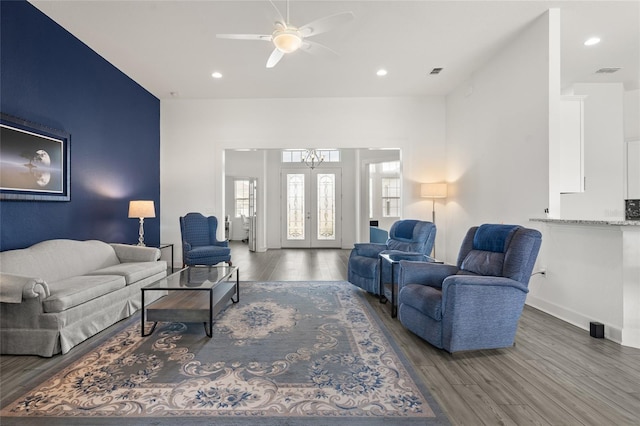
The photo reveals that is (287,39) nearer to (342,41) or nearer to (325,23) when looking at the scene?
(325,23)

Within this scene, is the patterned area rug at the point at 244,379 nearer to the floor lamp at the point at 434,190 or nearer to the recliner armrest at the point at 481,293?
the recliner armrest at the point at 481,293

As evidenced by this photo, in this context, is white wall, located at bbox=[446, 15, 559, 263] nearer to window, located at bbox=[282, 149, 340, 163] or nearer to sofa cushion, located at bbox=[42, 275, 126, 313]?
window, located at bbox=[282, 149, 340, 163]

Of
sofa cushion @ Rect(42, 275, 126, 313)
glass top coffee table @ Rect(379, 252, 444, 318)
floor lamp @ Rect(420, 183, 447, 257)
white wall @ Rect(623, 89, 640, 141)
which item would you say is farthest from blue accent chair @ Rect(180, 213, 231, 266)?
white wall @ Rect(623, 89, 640, 141)

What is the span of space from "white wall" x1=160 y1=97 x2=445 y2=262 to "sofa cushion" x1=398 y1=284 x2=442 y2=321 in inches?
141

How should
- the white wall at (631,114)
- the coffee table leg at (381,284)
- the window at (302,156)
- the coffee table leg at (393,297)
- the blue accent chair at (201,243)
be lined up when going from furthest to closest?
the window at (302,156) → the white wall at (631,114) → the blue accent chair at (201,243) → the coffee table leg at (381,284) → the coffee table leg at (393,297)

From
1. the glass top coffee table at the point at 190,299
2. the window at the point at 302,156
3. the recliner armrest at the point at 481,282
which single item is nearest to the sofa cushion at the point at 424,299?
the recliner armrest at the point at 481,282

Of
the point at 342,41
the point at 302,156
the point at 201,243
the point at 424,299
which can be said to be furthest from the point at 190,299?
the point at 302,156

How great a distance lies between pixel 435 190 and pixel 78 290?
5381 millimetres

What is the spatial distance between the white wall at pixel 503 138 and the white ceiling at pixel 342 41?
0.96 ft

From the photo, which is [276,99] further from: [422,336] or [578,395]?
[578,395]

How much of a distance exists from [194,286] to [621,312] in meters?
3.78

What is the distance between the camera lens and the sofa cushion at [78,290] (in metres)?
2.47

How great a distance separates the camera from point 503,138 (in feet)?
14.1

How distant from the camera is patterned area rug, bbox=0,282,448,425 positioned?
176cm
